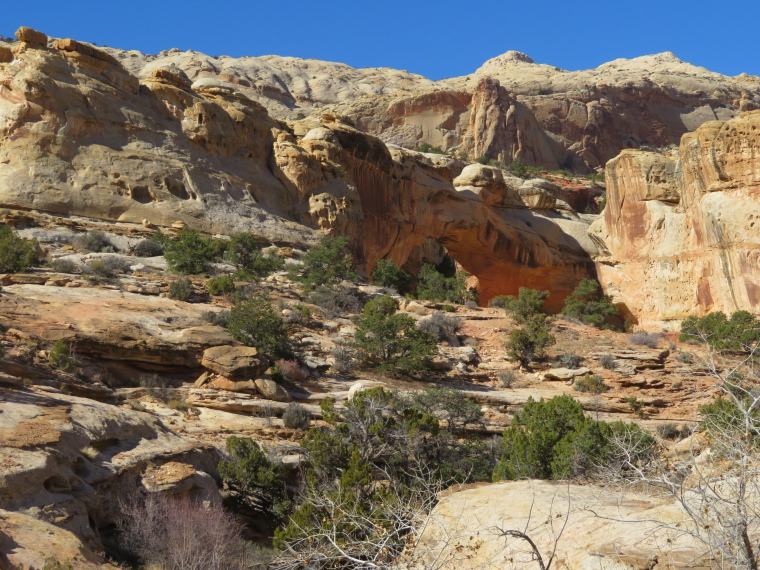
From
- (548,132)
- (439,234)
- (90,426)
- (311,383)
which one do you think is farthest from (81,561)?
(548,132)

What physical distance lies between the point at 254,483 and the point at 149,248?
15.1 meters

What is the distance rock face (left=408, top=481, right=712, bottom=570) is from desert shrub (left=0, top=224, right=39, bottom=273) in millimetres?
14354

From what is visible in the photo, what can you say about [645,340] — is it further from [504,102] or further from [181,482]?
[504,102]

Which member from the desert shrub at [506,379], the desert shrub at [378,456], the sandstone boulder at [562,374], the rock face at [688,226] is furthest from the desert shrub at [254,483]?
the rock face at [688,226]

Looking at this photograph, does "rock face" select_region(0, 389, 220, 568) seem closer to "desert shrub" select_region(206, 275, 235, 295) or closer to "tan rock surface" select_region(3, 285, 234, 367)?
"tan rock surface" select_region(3, 285, 234, 367)

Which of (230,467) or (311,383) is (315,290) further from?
(230,467)

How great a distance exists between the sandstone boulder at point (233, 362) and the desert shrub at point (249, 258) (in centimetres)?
950

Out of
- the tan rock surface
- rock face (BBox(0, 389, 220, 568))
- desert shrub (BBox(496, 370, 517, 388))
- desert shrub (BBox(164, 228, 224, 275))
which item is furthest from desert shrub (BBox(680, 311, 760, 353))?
rock face (BBox(0, 389, 220, 568))

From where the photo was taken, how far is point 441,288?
1410 inches

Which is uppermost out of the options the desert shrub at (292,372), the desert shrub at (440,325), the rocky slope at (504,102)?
the rocky slope at (504,102)

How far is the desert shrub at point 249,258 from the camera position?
2605cm

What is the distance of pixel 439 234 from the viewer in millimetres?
39062

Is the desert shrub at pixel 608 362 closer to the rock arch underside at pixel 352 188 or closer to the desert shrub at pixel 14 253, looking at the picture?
the rock arch underside at pixel 352 188

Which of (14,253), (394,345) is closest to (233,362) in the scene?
(394,345)
